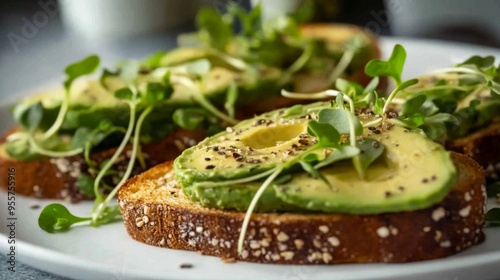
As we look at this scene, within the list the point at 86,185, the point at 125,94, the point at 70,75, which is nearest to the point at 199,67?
the point at 125,94

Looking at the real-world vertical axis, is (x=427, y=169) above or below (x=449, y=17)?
above

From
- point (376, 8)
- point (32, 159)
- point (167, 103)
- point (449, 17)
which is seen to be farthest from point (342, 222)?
point (376, 8)

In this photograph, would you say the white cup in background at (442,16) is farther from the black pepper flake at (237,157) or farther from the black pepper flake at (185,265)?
the black pepper flake at (185,265)

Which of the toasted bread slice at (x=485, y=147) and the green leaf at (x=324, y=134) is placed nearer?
the green leaf at (x=324, y=134)

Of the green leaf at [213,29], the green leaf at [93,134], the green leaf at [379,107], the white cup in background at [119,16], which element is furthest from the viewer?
the white cup in background at [119,16]

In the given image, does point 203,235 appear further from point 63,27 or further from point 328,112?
point 63,27

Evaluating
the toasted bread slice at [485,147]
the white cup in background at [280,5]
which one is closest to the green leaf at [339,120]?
the toasted bread slice at [485,147]

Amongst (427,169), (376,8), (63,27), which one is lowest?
(376,8)
